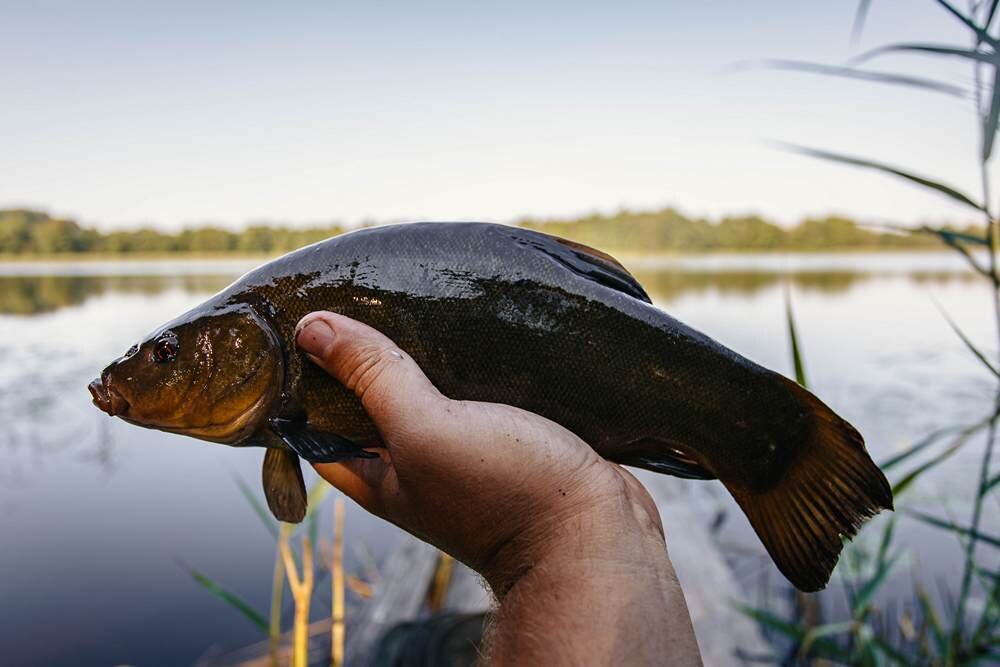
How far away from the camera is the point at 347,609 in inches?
253

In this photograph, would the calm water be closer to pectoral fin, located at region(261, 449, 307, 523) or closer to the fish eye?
pectoral fin, located at region(261, 449, 307, 523)

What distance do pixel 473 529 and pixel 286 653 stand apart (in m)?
5.20

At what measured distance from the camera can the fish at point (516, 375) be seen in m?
1.91

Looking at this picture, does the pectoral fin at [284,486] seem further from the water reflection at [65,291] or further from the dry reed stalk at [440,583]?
the water reflection at [65,291]

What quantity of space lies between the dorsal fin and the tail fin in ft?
1.98

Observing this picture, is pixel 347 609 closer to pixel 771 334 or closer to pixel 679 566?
pixel 679 566

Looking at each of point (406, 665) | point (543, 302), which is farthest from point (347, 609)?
point (543, 302)

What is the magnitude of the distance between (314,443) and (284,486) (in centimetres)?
40

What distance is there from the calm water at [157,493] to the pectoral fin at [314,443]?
1.92m

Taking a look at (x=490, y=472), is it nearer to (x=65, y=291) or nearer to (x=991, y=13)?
(x=991, y=13)

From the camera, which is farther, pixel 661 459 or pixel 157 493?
pixel 157 493

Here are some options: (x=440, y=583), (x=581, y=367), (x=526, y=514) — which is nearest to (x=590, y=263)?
(x=581, y=367)

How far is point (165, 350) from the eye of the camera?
2148 mm

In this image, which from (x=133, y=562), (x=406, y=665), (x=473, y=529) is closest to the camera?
(x=473, y=529)
